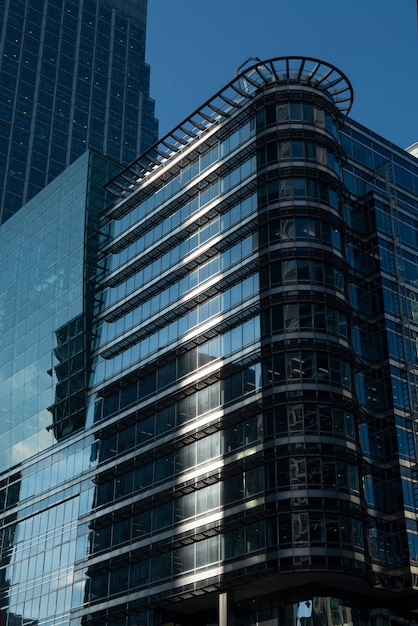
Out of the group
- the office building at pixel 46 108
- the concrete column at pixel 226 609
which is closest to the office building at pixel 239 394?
the concrete column at pixel 226 609

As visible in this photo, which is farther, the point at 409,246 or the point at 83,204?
the point at 83,204

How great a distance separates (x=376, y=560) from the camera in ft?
217

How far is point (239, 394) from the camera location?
7106 centimetres

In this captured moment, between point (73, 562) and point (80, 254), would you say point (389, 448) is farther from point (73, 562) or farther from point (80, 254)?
point (80, 254)

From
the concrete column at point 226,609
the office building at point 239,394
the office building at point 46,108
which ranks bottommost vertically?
the concrete column at point 226,609

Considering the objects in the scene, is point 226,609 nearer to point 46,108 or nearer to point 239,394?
point 239,394

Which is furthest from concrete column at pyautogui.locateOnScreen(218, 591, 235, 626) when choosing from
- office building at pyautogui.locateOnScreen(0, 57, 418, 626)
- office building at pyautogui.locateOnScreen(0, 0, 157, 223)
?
office building at pyautogui.locateOnScreen(0, 0, 157, 223)

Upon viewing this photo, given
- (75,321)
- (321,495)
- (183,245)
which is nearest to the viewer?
(321,495)

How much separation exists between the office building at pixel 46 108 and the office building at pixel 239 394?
84.3 metres

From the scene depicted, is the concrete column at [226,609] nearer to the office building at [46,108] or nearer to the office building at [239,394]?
the office building at [239,394]

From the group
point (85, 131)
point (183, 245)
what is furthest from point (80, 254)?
point (85, 131)

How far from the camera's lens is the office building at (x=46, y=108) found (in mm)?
176000

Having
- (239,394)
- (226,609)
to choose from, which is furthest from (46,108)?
(226,609)

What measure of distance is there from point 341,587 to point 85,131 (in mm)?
139301
